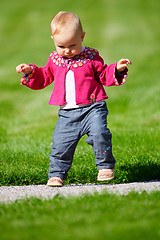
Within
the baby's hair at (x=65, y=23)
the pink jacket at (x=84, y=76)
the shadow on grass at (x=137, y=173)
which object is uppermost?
the baby's hair at (x=65, y=23)

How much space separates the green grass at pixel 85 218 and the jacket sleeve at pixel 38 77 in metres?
1.31

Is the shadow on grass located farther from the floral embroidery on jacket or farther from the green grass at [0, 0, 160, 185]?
the floral embroidery on jacket

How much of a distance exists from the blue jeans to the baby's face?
22.5 inches

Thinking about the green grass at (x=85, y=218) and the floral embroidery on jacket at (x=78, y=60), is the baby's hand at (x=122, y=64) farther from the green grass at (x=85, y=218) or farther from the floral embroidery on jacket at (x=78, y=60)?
the green grass at (x=85, y=218)

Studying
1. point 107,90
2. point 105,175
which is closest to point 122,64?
point 105,175

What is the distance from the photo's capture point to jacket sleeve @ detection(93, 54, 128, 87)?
383 cm

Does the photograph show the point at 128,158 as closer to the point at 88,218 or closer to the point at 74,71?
the point at 74,71

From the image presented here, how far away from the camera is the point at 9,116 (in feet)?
33.5

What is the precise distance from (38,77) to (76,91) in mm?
476

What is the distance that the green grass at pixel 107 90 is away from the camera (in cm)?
465

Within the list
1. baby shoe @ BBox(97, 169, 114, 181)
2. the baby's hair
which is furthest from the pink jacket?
baby shoe @ BBox(97, 169, 114, 181)

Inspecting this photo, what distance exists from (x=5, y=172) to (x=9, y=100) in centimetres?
795

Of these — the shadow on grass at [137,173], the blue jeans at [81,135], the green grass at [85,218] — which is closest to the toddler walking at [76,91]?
the blue jeans at [81,135]

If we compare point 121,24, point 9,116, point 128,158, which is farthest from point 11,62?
point 128,158
